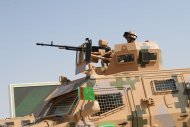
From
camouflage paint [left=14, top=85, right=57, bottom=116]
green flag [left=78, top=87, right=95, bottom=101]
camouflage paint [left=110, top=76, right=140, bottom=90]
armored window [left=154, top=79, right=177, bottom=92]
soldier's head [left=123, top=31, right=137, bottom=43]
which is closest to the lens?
green flag [left=78, top=87, right=95, bottom=101]

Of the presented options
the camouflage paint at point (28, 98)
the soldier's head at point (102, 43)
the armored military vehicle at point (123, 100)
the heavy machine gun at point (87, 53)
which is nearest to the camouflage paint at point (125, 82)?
the armored military vehicle at point (123, 100)

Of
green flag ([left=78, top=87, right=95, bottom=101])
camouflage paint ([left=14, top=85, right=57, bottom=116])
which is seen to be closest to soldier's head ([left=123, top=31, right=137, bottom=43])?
green flag ([left=78, top=87, right=95, bottom=101])

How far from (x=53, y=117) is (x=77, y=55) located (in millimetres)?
2800

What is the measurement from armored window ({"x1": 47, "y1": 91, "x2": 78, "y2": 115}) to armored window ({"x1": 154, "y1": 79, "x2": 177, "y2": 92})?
1968 mm

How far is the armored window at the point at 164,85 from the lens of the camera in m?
8.44

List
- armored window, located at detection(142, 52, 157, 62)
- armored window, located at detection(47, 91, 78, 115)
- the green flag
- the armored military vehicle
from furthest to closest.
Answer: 1. armored window, located at detection(142, 52, 157, 62)
2. armored window, located at detection(47, 91, 78, 115)
3. the armored military vehicle
4. the green flag

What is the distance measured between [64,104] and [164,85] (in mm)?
2429

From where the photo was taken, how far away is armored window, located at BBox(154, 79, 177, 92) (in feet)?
27.7

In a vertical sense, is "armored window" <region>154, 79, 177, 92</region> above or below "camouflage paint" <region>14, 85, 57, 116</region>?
above

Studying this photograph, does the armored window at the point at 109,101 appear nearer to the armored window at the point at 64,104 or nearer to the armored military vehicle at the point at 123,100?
the armored military vehicle at the point at 123,100

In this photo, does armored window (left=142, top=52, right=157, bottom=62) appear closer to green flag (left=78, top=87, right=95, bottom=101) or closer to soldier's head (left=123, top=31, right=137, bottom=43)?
soldier's head (left=123, top=31, right=137, bottom=43)

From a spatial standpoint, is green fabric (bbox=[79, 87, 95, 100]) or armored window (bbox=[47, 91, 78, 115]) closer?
green fabric (bbox=[79, 87, 95, 100])

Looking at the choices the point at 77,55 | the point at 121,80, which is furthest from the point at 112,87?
the point at 77,55

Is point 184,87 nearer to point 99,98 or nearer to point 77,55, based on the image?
point 99,98
